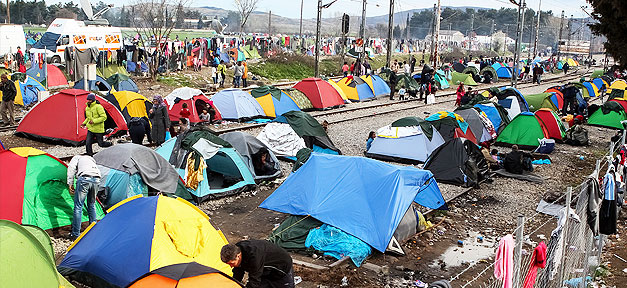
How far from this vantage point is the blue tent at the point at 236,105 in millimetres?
21578

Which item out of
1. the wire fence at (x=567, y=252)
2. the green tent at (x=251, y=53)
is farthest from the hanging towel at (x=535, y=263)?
the green tent at (x=251, y=53)

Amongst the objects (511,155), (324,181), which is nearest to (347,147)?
(511,155)

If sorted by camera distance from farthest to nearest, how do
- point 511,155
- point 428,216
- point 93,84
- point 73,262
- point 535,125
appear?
point 93,84 < point 535,125 < point 511,155 < point 428,216 < point 73,262

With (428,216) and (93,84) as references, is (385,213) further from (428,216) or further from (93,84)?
(93,84)

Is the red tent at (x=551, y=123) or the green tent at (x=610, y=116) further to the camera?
the green tent at (x=610, y=116)

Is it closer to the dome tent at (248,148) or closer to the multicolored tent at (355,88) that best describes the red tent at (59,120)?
the dome tent at (248,148)

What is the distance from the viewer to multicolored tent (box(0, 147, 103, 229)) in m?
9.51

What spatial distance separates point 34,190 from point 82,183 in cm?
98

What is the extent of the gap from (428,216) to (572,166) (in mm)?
7724

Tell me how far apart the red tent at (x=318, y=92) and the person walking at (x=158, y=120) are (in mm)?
10656

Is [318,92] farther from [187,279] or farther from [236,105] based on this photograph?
[187,279]

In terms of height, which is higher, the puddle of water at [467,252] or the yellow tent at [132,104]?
the yellow tent at [132,104]

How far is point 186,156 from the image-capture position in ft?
39.7

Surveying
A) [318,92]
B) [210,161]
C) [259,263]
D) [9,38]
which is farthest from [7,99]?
[9,38]
